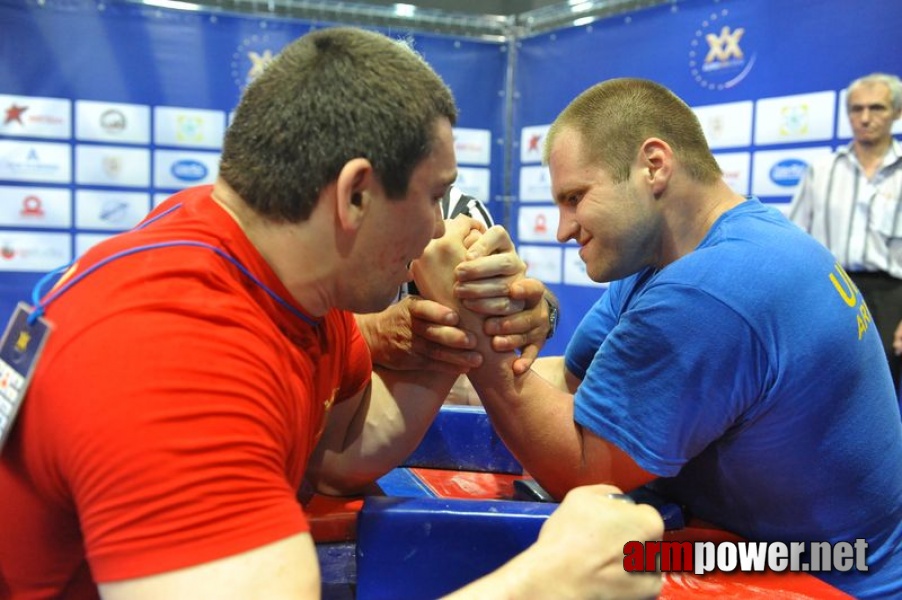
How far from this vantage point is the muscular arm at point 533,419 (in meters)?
1.36

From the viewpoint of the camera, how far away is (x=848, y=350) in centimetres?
129

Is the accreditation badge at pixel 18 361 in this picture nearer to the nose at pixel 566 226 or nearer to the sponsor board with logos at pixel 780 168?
the nose at pixel 566 226

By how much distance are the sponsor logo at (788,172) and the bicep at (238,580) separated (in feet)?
11.9

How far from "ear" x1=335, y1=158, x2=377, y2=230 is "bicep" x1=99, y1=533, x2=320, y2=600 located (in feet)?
1.31

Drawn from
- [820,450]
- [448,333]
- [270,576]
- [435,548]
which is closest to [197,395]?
[270,576]

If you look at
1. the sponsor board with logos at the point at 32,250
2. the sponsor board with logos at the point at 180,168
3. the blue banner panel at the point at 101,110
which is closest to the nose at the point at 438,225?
the blue banner panel at the point at 101,110

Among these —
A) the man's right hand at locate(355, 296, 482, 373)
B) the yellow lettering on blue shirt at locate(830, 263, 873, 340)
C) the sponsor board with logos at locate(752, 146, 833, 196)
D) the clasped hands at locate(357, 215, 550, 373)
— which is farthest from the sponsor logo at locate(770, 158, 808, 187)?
the man's right hand at locate(355, 296, 482, 373)

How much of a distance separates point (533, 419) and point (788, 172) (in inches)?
117

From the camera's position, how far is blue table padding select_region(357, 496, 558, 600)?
112 centimetres

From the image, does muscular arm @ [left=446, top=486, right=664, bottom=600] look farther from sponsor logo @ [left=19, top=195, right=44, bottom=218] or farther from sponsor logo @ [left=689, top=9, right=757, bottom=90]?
sponsor logo @ [left=19, top=195, right=44, bottom=218]

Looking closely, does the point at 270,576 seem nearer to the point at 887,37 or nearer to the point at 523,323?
the point at 523,323

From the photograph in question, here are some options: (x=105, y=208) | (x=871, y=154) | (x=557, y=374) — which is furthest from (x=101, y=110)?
(x=871, y=154)

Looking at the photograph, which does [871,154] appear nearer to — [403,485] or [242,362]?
[403,485]

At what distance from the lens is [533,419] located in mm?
1433
